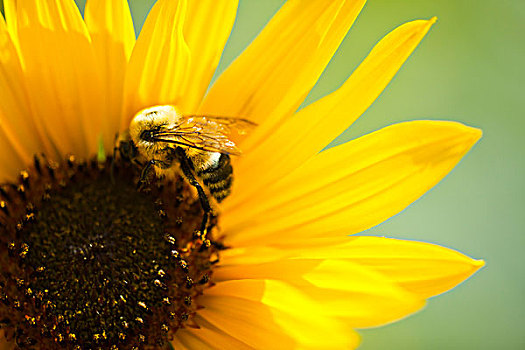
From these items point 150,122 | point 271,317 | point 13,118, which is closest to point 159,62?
point 150,122

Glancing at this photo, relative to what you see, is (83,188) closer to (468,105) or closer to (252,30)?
(252,30)

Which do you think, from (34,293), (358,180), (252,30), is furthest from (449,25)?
(34,293)

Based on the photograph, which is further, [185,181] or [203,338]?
[185,181]

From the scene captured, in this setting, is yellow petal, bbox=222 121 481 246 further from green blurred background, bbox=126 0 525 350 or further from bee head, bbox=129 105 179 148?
green blurred background, bbox=126 0 525 350

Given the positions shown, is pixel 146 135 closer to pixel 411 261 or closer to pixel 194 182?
pixel 194 182

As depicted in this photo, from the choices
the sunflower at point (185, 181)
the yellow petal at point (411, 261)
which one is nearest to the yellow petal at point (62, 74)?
the sunflower at point (185, 181)

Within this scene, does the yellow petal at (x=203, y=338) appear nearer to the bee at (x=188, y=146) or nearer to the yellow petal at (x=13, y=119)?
the bee at (x=188, y=146)
